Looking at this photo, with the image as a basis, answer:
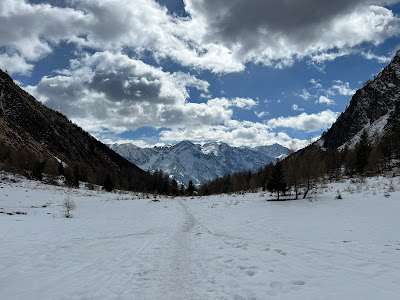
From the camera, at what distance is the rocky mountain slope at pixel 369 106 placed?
15362 cm

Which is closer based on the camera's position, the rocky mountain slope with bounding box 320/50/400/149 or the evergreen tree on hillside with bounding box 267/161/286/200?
the evergreen tree on hillside with bounding box 267/161/286/200

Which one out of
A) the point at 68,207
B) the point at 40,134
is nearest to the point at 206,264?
the point at 68,207

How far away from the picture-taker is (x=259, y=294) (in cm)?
550

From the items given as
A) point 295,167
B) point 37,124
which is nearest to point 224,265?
point 295,167

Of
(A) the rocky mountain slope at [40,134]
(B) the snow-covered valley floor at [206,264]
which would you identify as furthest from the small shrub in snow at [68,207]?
(A) the rocky mountain slope at [40,134]

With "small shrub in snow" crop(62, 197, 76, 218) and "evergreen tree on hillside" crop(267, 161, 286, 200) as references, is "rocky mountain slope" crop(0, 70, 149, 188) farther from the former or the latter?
"evergreen tree on hillside" crop(267, 161, 286, 200)

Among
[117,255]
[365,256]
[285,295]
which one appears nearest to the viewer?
[285,295]

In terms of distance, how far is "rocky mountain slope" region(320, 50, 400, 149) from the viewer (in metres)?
154

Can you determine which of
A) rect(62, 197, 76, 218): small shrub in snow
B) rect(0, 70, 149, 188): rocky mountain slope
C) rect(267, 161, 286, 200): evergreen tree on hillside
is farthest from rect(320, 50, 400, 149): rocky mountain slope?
rect(62, 197, 76, 218): small shrub in snow

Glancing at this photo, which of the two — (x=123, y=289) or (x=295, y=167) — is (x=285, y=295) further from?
(x=295, y=167)

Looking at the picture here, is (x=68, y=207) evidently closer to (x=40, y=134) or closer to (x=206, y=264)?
(x=206, y=264)

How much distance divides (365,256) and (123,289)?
7601 millimetres

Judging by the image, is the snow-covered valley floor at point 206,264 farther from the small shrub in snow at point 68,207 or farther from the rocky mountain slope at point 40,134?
the rocky mountain slope at point 40,134

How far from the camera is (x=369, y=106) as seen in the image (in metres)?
166
